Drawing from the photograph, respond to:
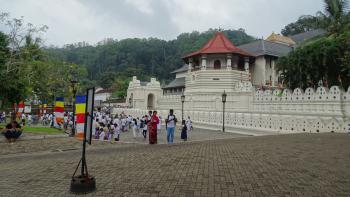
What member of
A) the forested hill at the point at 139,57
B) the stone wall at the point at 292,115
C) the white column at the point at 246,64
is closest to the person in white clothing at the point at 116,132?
the stone wall at the point at 292,115

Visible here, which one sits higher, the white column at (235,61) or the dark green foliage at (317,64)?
the white column at (235,61)

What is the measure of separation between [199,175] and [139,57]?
344ft

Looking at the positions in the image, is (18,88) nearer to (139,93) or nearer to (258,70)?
(139,93)

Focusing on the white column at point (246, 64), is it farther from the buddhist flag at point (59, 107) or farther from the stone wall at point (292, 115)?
the buddhist flag at point (59, 107)

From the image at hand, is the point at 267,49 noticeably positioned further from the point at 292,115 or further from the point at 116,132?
→ the point at 116,132

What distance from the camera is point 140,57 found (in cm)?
10925

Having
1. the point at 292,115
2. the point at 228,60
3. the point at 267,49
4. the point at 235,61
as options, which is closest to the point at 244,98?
the point at 292,115

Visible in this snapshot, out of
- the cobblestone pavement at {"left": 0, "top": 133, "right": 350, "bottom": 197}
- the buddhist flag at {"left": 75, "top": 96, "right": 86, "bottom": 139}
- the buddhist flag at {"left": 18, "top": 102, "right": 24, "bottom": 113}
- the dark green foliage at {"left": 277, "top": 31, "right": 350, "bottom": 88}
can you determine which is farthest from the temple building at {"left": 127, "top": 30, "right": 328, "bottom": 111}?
the buddhist flag at {"left": 75, "top": 96, "right": 86, "bottom": 139}

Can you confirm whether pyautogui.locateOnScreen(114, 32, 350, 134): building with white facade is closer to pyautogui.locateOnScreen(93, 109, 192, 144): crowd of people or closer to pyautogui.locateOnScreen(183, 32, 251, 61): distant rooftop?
pyautogui.locateOnScreen(183, 32, 251, 61): distant rooftop

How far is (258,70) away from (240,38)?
5001 cm

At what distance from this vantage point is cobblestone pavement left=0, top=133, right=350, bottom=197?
5.79 meters

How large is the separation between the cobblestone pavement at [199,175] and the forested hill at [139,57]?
8275 centimetres

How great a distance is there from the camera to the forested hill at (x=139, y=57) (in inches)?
3863

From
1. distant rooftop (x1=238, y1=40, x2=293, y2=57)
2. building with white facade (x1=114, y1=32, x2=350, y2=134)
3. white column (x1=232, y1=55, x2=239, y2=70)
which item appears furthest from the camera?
distant rooftop (x1=238, y1=40, x2=293, y2=57)
